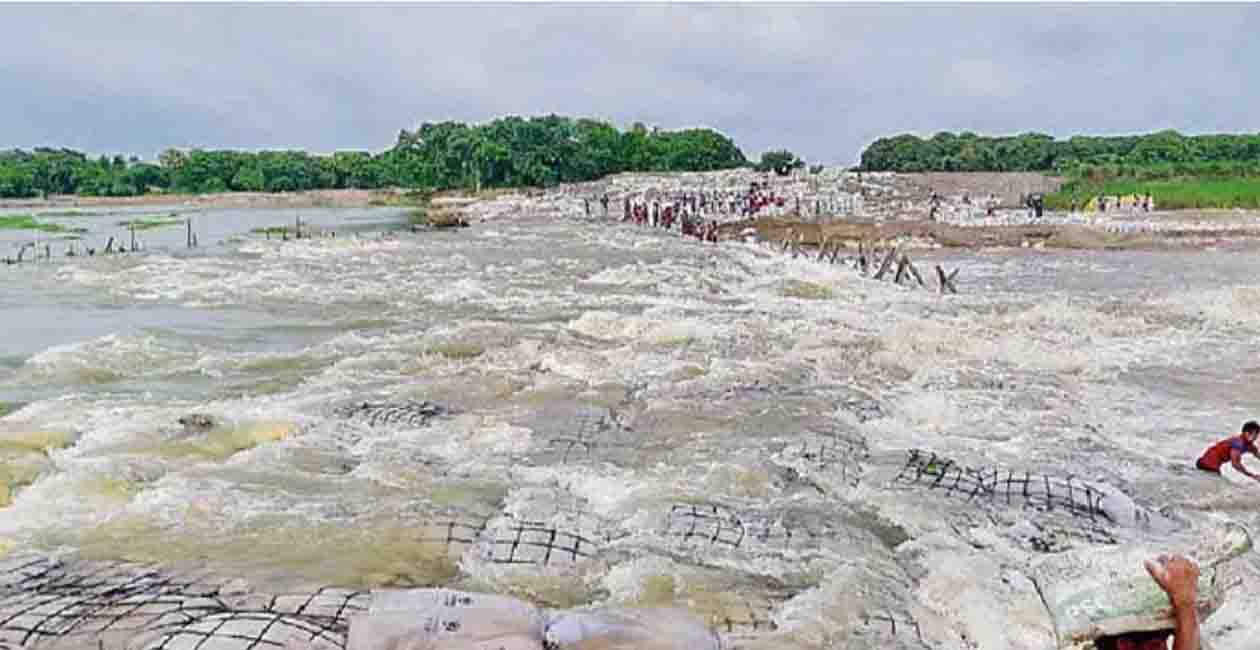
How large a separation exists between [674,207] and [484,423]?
1890 inches

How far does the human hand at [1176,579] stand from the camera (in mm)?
3648

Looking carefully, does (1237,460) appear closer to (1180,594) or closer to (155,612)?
(1180,594)

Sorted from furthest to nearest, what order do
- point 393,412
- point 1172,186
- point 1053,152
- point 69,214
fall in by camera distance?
1. point 1053,152
2. point 69,214
3. point 1172,186
4. point 393,412

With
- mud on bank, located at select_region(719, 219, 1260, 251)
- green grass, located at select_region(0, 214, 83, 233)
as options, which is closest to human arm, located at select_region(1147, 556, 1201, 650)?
mud on bank, located at select_region(719, 219, 1260, 251)

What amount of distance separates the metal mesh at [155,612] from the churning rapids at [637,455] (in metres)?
0.05

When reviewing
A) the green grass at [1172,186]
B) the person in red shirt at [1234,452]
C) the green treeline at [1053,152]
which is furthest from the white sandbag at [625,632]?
the green treeline at [1053,152]

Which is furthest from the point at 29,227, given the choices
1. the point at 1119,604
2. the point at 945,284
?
the point at 1119,604

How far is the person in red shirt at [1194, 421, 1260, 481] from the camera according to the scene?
1020cm

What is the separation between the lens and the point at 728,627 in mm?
6895

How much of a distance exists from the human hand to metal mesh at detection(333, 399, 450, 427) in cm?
995

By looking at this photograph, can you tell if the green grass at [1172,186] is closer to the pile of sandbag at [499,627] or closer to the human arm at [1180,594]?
the pile of sandbag at [499,627]

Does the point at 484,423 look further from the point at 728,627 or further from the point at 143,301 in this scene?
the point at 143,301

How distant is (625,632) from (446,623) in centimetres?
97

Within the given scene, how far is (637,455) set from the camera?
37.7ft
